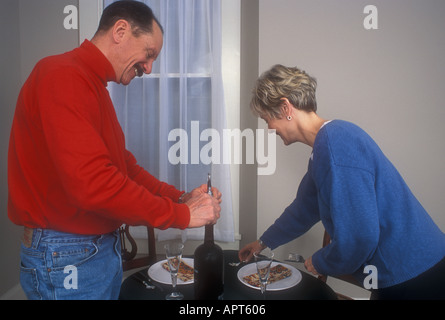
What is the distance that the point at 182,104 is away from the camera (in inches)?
85.9

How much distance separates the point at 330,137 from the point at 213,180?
124 centimetres

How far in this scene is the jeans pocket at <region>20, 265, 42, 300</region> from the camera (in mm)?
942

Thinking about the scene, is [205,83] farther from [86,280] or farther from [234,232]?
[86,280]

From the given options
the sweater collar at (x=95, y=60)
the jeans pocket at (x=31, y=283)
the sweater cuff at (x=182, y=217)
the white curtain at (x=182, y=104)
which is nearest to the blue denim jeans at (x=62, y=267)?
the jeans pocket at (x=31, y=283)

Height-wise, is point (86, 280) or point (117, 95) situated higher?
point (117, 95)

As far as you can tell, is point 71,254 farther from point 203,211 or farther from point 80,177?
point 203,211

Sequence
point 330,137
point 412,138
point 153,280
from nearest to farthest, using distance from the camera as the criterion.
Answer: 1. point 330,137
2. point 153,280
3. point 412,138

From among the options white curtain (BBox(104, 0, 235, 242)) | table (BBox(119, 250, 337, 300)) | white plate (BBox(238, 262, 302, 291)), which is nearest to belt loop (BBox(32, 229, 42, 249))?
table (BBox(119, 250, 337, 300))

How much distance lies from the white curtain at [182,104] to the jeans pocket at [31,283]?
126cm

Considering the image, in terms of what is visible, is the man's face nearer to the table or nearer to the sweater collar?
the sweater collar

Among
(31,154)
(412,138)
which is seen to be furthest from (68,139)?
(412,138)

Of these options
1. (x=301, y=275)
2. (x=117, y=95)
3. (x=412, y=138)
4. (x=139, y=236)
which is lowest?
(x=139, y=236)

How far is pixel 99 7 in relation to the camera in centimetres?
226

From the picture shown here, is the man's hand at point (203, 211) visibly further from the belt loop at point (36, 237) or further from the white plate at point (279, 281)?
the belt loop at point (36, 237)
